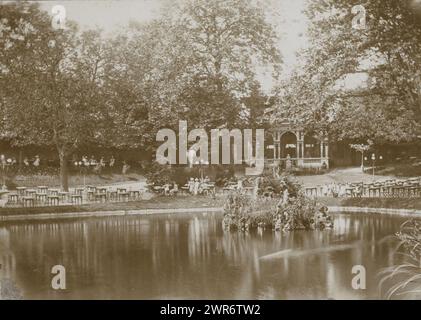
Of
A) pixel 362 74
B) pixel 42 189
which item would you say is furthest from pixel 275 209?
pixel 42 189

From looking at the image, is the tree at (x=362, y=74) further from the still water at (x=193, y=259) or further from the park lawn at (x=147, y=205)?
the park lawn at (x=147, y=205)

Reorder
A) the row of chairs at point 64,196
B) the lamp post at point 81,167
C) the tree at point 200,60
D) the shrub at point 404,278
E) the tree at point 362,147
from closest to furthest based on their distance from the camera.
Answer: the shrub at point 404,278, the tree at point 200,60, the tree at point 362,147, the row of chairs at point 64,196, the lamp post at point 81,167

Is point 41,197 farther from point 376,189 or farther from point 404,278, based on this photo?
point 404,278

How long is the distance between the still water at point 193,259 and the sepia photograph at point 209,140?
7 centimetres

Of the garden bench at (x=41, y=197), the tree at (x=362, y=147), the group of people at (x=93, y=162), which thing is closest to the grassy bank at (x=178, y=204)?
the garden bench at (x=41, y=197)

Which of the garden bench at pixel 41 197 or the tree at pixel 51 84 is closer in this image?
the tree at pixel 51 84

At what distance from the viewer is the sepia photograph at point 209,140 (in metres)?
11.8

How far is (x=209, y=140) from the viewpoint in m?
16.0

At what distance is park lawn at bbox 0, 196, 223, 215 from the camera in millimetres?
17344

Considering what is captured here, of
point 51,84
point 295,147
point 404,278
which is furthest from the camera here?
point 51,84

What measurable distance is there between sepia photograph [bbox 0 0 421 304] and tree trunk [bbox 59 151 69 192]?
0.09m

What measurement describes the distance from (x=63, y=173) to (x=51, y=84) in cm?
274

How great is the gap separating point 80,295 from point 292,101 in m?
7.97

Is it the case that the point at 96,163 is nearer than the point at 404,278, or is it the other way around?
the point at 404,278
